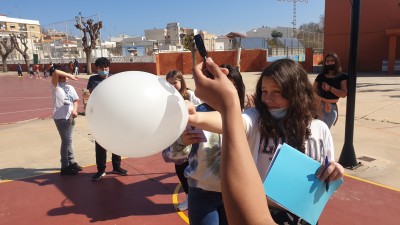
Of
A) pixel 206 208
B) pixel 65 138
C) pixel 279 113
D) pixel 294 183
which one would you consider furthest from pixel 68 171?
pixel 294 183

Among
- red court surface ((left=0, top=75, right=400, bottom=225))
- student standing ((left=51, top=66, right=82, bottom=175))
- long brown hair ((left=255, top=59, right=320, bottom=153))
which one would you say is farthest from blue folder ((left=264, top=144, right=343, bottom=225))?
student standing ((left=51, top=66, right=82, bottom=175))

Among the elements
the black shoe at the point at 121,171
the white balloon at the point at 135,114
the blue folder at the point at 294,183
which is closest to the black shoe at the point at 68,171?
the black shoe at the point at 121,171

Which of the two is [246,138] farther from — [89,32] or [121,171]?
[89,32]

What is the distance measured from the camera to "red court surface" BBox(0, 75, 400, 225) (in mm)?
3740

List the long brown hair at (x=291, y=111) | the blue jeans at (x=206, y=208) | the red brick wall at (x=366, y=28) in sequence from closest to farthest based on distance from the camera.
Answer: the long brown hair at (x=291, y=111) < the blue jeans at (x=206, y=208) < the red brick wall at (x=366, y=28)

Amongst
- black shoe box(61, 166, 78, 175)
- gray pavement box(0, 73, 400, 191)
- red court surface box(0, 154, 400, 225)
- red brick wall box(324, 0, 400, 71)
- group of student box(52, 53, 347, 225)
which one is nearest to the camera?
group of student box(52, 53, 347, 225)

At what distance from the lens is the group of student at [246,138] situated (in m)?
0.79

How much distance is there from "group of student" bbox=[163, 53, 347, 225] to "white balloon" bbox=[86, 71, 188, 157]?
0.63 feet

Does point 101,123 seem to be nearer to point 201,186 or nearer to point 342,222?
point 201,186

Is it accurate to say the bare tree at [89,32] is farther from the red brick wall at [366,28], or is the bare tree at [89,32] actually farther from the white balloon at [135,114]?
the white balloon at [135,114]

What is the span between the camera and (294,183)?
1.39 metres

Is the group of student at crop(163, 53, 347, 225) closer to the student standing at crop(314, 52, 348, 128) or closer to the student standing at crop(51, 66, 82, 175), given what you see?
the student standing at crop(314, 52, 348, 128)

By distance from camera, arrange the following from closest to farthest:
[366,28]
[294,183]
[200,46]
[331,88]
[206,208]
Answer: [200,46] → [294,183] → [206,208] → [331,88] → [366,28]

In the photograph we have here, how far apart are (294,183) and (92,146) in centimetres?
626
